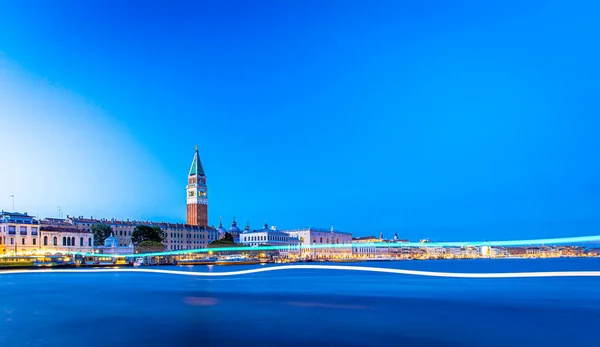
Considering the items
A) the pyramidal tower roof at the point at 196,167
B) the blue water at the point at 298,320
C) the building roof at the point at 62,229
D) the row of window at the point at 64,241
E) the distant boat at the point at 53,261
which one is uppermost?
the pyramidal tower roof at the point at 196,167

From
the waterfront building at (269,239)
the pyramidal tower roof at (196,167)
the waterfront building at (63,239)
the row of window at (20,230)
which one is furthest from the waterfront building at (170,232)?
the row of window at (20,230)

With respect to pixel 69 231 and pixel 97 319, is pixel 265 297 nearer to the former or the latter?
pixel 97 319

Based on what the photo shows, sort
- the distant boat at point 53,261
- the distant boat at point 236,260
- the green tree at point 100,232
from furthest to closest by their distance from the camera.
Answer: the distant boat at point 236,260, the green tree at point 100,232, the distant boat at point 53,261

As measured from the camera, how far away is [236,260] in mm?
135250

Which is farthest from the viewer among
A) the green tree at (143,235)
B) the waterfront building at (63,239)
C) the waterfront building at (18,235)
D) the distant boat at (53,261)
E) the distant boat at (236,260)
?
the distant boat at (236,260)

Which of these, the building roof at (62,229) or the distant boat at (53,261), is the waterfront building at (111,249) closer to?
the building roof at (62,229)

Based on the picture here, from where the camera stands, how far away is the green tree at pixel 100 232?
4732 inches

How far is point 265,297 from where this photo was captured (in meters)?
38.6

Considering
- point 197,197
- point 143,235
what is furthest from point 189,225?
point 143,235

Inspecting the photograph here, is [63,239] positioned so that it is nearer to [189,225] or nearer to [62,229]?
[62,229]

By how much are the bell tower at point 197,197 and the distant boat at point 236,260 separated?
32713 millimetres

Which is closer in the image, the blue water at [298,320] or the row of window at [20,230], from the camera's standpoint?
the blue water at [298,320]

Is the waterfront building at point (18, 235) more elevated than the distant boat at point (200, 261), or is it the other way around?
the waterfront building at point (18, 235)

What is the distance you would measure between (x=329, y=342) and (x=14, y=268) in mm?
80980
